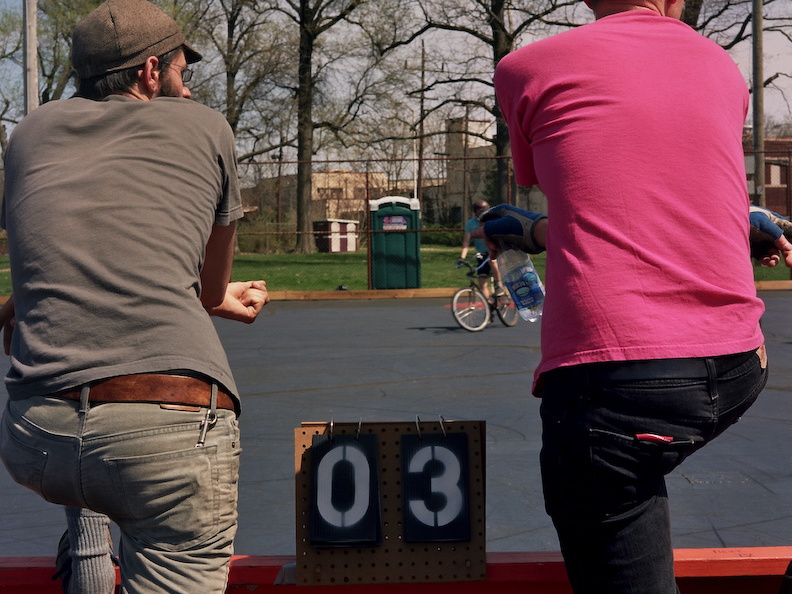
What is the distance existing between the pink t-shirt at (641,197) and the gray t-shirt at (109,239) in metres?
0.71

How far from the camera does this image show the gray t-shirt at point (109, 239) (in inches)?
70.9

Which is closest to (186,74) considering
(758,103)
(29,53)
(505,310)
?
(505,310)

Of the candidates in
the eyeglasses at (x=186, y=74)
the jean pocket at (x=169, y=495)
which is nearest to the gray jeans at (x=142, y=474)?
the jean pocket at (x=169, y=495)

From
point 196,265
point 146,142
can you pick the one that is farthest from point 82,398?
point 146,142

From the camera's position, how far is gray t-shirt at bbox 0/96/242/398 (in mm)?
1801

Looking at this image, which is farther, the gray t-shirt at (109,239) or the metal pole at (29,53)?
the metal pole at (29,53)

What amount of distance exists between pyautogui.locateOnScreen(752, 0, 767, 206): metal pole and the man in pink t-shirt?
21.8 metres

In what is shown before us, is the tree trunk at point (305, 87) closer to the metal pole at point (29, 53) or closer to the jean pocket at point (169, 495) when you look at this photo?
the metal pole at point (29, 53)

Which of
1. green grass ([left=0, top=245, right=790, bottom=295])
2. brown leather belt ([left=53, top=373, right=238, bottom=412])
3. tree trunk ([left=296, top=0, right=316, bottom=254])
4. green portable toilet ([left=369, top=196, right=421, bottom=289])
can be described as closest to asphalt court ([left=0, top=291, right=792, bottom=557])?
brown leather belt ([left=53, top=373, right=238, bottom=412])

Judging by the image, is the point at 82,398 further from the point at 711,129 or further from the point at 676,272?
the point at 711,129

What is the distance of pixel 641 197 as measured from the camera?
171 centimetres

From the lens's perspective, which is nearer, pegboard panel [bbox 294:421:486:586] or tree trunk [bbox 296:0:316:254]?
pegboard panel [bbox 294:421:486:586]

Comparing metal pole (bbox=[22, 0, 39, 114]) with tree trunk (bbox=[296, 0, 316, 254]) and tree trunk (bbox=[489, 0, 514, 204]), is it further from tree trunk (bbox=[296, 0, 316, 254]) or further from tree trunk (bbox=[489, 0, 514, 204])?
tree trunk (bbox=[296, 0, 316, 254])

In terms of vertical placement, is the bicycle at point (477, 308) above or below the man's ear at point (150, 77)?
below
